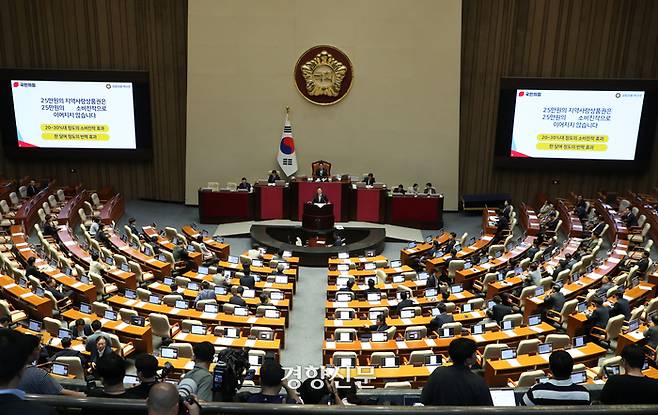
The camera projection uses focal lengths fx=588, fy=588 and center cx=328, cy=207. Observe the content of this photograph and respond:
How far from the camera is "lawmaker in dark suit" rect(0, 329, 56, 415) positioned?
2.11 m

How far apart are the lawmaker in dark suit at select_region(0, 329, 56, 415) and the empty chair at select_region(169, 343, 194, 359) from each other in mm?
6485

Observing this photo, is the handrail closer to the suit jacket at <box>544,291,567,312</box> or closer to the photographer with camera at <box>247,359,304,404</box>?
the photographer with camera at <box>247,359,304,404</box>

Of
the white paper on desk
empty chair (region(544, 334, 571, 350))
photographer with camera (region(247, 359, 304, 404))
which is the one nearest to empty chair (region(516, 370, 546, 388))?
empty chair (region(544, 334, 571, 350))

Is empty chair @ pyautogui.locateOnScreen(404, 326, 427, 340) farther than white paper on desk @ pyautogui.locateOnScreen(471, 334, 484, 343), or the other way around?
empty chair @ pyautogui.locateOnScreen(404, 326, 427, 340)

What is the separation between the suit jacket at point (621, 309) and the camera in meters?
10.4

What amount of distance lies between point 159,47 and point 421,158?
9680 millimetres

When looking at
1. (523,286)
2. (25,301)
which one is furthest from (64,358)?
(523,286)

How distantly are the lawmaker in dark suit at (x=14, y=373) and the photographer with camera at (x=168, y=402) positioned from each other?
14.5 inches

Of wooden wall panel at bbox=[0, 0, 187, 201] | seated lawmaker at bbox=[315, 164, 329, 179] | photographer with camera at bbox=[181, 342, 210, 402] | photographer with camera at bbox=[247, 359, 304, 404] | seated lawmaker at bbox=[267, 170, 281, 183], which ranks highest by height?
wooden wall panel at bbox=[0, 0, 187, 201]

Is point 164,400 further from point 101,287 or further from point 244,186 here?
point 244,186

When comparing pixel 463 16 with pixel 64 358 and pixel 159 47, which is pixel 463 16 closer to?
pixel 159 47

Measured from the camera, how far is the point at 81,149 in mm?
20047

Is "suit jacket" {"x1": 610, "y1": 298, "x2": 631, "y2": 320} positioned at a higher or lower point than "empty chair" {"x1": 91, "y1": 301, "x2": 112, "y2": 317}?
higher

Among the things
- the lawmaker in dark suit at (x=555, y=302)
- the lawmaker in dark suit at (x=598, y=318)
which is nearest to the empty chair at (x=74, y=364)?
the lawmaker in dark suit at (x=555, y=302)
